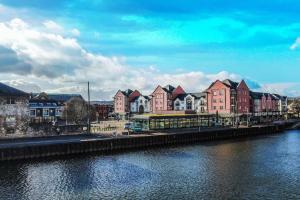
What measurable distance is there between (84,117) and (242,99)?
5867 cm

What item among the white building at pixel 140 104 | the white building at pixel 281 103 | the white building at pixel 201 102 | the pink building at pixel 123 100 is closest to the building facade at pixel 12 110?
the white building at pixel 201 102

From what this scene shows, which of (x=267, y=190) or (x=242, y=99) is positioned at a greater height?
(x=242, y=99)

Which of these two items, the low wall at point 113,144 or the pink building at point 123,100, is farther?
the pink building at point 123,100

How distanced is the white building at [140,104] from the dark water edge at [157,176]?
3988 inches

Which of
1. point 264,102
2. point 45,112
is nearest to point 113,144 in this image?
point 45,112

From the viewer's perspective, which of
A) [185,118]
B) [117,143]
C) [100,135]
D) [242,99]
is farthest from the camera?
[242,99]

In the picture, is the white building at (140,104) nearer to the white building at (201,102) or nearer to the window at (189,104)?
the window at (189,104)

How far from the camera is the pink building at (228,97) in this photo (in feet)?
421

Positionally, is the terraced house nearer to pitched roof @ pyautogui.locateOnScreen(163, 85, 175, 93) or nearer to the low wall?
pitched roof @ pyautogui.locateOnScreen(163, 85, 175, 93)

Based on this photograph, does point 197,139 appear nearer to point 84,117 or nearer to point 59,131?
point 59,131

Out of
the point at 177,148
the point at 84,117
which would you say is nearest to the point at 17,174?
the point at 177,148

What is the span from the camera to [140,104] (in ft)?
549

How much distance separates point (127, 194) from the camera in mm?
35875

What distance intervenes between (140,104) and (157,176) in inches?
4870
